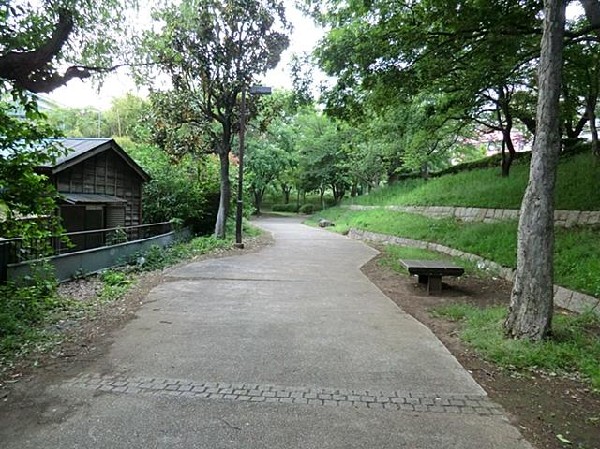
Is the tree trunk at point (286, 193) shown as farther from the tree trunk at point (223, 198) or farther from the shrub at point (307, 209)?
the tree trunk at point (223, 198)

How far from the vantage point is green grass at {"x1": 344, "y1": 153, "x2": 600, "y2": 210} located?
31.4 feet

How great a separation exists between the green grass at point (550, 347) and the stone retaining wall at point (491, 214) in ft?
13.1

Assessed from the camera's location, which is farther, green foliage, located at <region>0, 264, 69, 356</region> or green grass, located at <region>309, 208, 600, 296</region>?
green grass, located at <region>309, 208, 600, 296</region>

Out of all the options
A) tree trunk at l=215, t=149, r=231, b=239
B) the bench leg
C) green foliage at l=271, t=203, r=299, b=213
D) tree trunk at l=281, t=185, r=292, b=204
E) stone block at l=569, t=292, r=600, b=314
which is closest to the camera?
stone block at l=569, t=292, r=600, b=314

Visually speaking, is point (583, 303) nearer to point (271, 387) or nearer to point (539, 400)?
point (539, 400)

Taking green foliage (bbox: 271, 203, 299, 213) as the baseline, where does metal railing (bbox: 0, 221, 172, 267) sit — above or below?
below

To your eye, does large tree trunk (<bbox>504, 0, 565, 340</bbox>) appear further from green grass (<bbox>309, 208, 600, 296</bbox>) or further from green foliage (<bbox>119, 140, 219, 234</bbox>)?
green foliage (<bbox>119, 140, 219, 234</bbox>)

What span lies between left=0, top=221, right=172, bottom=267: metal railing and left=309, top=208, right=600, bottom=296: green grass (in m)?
7.46

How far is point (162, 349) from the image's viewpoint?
465 centimetres

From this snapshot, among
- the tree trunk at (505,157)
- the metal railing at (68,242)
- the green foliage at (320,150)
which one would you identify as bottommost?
the metal railing at (68,242)

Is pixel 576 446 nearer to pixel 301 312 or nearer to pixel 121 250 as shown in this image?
pixel 301 312

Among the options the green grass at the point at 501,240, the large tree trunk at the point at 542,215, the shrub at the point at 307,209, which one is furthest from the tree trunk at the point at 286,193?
the large tree trunk at the point at 542,215

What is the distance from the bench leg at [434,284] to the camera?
25.2 ft

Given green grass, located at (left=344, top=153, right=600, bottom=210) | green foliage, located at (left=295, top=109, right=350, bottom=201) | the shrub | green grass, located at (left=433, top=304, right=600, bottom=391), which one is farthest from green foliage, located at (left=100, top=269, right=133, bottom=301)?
the shrub
